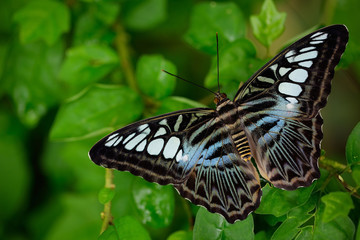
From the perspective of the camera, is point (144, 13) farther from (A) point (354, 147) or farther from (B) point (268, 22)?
(A) point (354, 147)

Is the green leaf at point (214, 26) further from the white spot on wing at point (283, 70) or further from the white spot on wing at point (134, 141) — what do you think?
the white spot on wing at point (134, 141)

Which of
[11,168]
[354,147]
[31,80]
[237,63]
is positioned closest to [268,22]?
[237,63]

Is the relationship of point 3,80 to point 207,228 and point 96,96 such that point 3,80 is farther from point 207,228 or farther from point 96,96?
point 207,228

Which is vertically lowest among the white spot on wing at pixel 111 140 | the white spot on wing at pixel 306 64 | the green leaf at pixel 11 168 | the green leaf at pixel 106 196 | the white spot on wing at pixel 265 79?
the green leaf at pixel 11 168

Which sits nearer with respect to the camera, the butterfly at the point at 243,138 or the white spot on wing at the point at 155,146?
the butterfly at the point at 243,138

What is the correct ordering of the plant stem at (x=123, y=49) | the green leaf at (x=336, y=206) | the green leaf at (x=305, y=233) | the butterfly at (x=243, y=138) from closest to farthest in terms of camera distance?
the green leaf at (x=336, y=206) → the green leaf at (x=305, y=233) → the butterfly at (x=243, y=138) → the plant stem at (x=123, y=49)

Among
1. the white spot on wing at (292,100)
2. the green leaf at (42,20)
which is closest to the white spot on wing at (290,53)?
the white spot on wing at (292,100)
